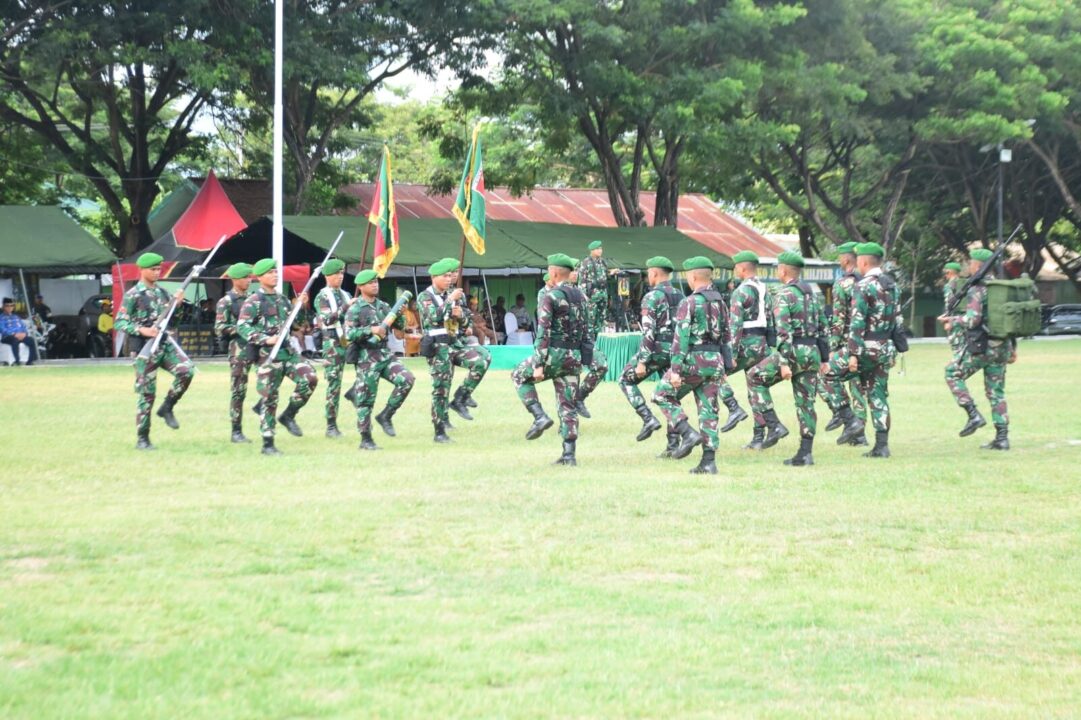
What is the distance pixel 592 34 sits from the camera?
35.7 meters

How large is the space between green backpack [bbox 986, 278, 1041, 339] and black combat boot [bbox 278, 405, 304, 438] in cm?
730

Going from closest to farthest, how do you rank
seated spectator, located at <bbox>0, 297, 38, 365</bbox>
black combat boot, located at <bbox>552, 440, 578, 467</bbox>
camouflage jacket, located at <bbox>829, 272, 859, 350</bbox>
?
black combat boot, located at <bbox>552, 440, 578, 467</bbox> < camouflage jacket, located at <bbox>829, 272, 859, 350</bbox> < seated spectator, located at <bbox>0, 297, 38, 365</bbox>

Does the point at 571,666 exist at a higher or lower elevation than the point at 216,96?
lower

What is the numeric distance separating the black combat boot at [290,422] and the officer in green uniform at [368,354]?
2.75 ft

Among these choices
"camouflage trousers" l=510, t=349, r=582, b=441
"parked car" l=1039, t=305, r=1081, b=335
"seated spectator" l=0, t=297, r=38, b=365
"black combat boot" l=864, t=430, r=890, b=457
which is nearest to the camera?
"camouflage trousers" l=510, t=349, r=582, b=441

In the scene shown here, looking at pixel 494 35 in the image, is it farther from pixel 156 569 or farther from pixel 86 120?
pixel 156 569

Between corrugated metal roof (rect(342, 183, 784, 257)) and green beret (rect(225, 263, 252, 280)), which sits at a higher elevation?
corrugated metal roof (rect(342, 183, 784, 257))

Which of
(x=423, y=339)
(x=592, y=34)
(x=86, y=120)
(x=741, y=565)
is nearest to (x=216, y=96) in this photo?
(x=86, y=120)

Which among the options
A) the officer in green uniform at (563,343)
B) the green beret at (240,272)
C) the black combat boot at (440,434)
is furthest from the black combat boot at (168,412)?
the officer in green uniform at (563,343)

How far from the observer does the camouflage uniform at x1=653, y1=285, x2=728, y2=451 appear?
41.8 ft

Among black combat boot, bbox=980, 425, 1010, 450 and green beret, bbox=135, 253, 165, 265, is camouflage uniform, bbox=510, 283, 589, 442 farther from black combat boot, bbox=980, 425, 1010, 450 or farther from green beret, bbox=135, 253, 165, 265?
black combat boot, bbox=980, 425, 1010, 450

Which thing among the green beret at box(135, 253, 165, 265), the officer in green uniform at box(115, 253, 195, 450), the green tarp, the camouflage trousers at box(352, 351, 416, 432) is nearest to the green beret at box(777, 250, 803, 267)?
the camouflage trousers at box(352, 351, 416, 432)

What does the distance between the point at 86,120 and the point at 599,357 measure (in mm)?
25352

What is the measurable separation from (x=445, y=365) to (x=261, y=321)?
2.32 metres
